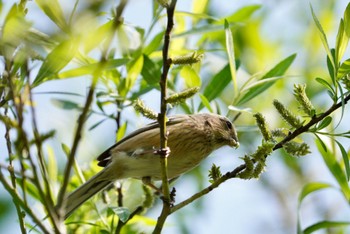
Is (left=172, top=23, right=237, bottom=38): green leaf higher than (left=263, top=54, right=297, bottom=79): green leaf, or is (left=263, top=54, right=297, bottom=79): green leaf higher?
(left=172, top=23, right=237, bottom=38): green leaf

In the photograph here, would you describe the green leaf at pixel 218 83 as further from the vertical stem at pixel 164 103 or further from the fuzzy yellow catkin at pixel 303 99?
the fuzzy yellow catkin at pixel 303 99

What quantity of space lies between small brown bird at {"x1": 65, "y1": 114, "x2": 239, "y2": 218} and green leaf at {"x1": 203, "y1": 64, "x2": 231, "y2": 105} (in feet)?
0.89

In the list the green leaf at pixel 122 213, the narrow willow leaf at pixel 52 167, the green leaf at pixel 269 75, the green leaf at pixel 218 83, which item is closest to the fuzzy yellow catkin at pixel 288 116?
the green leaf at pixel 122 213

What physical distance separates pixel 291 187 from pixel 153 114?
3.54m

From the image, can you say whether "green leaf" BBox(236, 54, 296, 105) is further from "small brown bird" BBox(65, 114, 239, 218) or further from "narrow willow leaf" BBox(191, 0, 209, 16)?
"narrow willow leaf" BBox(191, 0, 209, 16)

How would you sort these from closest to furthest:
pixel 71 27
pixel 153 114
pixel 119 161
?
1. pixel 71 27
2. pixel 153 114
3. pixel 119 161

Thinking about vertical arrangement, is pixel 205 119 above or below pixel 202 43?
below

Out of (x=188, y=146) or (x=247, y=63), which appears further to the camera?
(x=247, y=63)

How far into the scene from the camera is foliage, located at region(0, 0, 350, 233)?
93.6 inches

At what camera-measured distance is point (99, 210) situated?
481cm

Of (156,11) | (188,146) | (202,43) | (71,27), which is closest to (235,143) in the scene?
(188,146)

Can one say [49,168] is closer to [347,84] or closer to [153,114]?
[153,114]

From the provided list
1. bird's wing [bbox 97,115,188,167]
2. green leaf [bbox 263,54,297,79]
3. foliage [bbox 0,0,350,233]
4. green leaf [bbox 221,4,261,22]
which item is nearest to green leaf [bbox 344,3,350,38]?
foliage [bbox 0,0,350,233]

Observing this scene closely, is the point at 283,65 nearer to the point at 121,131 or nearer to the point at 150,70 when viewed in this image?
the point at 150,70
